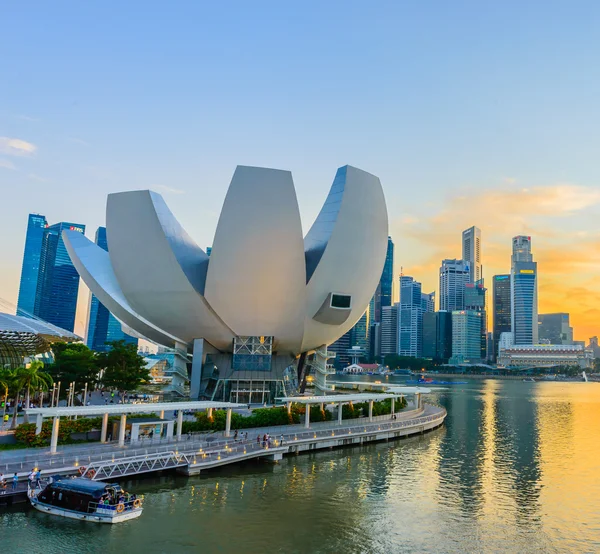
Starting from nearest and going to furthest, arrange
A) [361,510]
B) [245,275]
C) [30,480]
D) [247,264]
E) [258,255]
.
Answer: [30,480] < [361,510] < [258,255] < [247,264] < [245,275]

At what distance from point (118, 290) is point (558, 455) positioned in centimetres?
4093

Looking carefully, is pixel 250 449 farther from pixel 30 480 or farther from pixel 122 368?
pixel 122 368

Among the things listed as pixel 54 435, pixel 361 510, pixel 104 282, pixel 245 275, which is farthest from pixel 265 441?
pixel 104 282

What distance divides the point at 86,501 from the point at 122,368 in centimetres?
3352

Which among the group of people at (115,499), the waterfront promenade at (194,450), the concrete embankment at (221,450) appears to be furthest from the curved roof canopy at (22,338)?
the group of people at (115,499)

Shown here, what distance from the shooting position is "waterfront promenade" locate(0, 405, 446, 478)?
25469 millimetres

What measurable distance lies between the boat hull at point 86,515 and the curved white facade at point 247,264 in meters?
26.8

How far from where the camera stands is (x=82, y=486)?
72.4 feet

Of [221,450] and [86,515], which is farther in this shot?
[221,450]

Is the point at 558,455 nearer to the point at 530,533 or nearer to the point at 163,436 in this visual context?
the point at 530,533

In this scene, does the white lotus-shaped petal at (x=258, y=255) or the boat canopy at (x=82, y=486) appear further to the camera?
the white lotus-shaped petal at (x=258, y=255)

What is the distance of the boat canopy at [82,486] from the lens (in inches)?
854

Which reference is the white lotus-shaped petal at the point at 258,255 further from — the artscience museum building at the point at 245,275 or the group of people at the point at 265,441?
the group of people at the point at 265,441

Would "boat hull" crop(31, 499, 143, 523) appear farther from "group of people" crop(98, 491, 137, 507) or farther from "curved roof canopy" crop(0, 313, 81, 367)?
"curved roof canopy" crop(0, 313, 81, 367)
